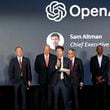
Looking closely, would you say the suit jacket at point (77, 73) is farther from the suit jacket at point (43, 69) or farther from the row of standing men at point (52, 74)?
the suit jacket at point (43, 69)

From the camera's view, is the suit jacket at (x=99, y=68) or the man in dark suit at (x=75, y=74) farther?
the suit jacket at (x=99, y=68)

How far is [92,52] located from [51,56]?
3.95ft

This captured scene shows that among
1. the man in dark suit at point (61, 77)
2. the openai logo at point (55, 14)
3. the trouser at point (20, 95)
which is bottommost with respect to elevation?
the trouser at point (20, 95)

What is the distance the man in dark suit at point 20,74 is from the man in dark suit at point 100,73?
5.20 feet

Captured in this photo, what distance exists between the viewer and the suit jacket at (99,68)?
11164mm

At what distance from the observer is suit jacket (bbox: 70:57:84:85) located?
11.0m

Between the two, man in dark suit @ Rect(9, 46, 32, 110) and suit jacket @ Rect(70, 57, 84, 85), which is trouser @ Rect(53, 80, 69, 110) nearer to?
suit jacket @ Rect(70, 57, 84, 85)

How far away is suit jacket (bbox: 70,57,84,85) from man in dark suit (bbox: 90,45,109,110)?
13.2 inches

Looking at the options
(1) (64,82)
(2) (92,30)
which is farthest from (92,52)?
(1) (64,82)

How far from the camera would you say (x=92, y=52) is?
471 inches

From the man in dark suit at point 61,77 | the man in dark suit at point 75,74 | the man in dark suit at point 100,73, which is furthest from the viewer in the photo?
the man in dark suit at point 100,73

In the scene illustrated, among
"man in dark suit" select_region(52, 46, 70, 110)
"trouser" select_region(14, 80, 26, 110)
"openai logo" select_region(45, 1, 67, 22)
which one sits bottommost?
"trouser" select_region(14, 80, 26, 110)

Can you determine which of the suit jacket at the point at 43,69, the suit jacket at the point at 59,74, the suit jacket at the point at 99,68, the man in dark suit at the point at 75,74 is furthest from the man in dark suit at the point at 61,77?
the suit jacket at the point at 99,68

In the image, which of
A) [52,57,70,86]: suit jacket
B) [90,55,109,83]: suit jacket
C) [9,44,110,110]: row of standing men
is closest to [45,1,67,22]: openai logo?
[9,44,110,110]: row of standing men
